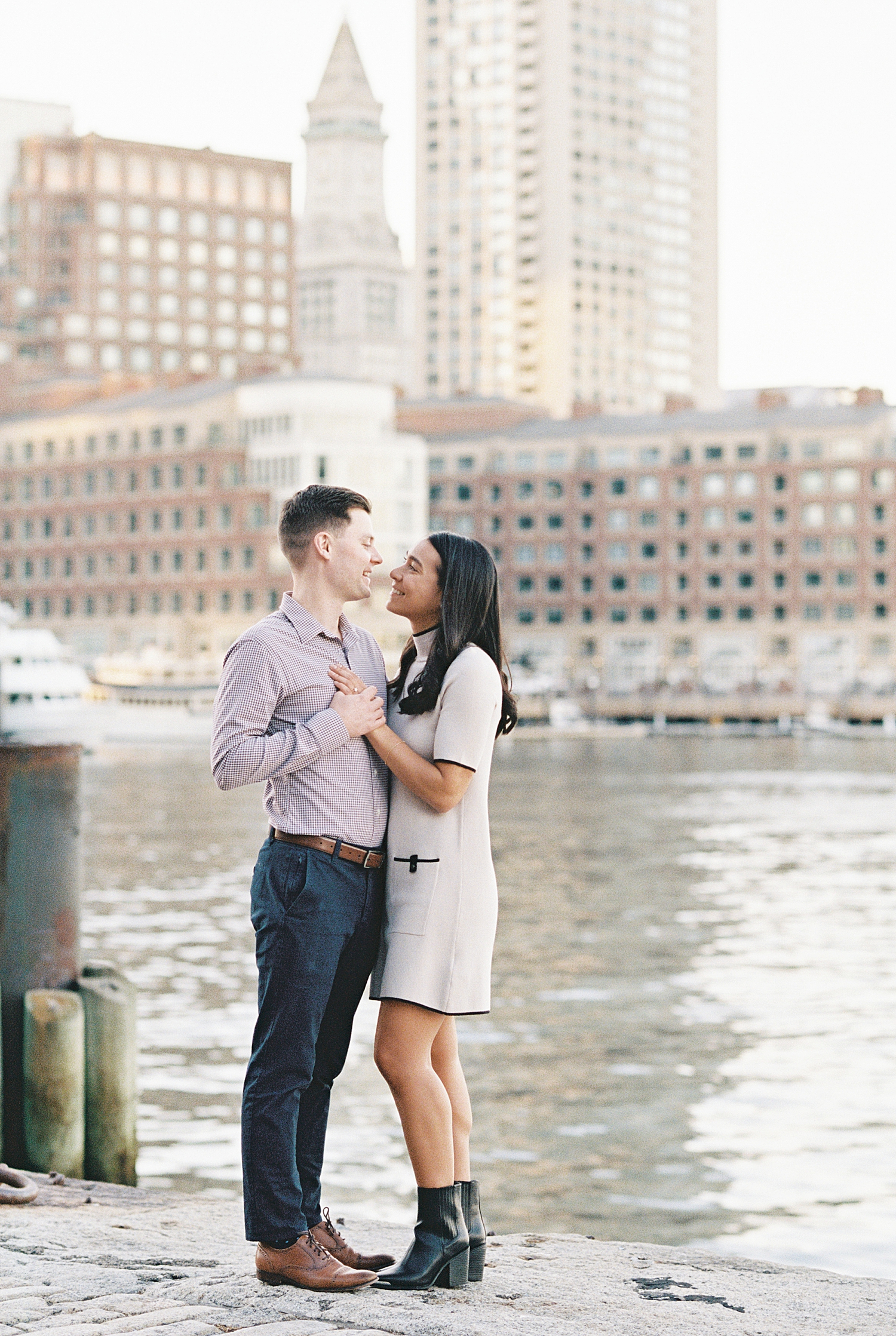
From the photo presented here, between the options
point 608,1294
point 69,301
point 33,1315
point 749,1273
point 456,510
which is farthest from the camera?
point 69,301

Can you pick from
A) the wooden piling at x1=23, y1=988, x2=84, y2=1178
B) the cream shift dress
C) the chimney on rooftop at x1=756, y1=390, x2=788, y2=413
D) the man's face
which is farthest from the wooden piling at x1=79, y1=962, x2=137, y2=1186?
the chimney on rooftop at x1=756, y1=390, x2=788, y2=413

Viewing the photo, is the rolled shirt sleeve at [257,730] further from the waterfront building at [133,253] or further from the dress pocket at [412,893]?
the waterfront building at [133,253]

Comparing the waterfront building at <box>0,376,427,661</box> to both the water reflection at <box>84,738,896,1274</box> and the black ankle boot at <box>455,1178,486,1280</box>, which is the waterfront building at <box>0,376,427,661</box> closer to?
the water reflection at <box>84,738,896,1274</box>

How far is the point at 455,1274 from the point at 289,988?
1149mm

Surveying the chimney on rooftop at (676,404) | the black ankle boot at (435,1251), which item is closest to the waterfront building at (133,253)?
the chimney on rooftop at (676,404)

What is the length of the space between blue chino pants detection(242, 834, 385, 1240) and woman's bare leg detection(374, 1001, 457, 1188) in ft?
0.64

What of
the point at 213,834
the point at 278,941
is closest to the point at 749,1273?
the point at 278,941

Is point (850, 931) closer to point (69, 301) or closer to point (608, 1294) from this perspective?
point (608, 1294)

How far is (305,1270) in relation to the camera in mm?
6488

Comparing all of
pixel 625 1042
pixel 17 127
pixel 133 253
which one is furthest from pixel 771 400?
pixel 625 1042

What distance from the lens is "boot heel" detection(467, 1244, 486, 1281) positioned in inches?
265

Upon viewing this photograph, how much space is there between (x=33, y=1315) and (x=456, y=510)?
127m

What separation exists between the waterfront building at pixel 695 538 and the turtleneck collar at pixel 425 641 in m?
117

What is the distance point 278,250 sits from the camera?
171 meters
